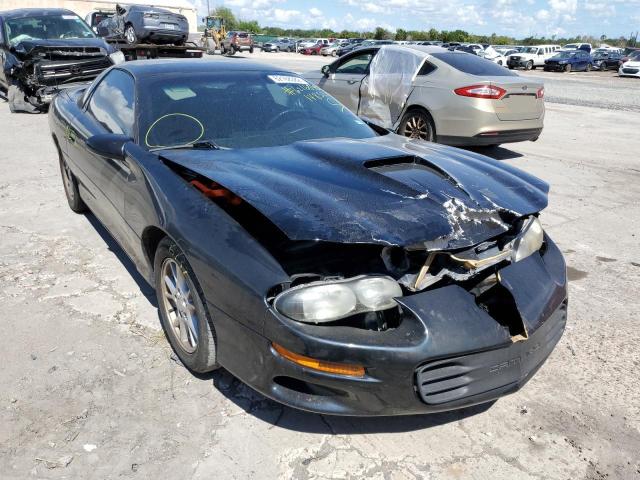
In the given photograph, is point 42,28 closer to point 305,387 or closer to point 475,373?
point 305,387

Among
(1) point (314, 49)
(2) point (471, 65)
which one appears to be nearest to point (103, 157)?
(2) point (471, 65)

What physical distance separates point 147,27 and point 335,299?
17.4 meters

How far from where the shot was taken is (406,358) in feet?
6.62

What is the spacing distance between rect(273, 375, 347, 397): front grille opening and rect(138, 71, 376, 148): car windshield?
1.54 metres

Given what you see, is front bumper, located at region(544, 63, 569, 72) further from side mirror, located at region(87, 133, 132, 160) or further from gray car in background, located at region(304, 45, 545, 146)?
side mirror, located at region(87, 133, 132, 160)

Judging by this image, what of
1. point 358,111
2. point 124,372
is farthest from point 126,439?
point 358,111

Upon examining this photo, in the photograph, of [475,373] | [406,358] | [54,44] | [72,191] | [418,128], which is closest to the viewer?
[406,358]

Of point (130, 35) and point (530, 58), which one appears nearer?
point (130, 35)

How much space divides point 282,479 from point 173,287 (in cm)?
113

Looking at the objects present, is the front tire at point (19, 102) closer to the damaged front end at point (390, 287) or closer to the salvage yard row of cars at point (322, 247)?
the salvage yard row of cars at point (322, 247)

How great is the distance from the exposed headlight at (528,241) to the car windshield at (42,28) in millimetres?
11106

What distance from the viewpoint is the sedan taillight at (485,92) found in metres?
7.03

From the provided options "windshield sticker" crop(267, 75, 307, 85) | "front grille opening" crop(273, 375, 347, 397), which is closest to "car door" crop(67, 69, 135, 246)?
"windshield sticker" crop(267, 75, 307, 85)

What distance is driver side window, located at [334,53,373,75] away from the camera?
27.7ft
